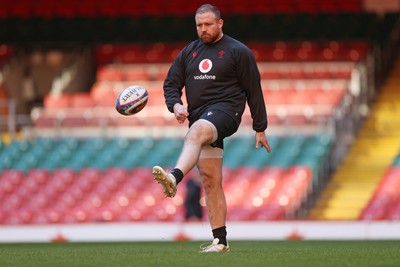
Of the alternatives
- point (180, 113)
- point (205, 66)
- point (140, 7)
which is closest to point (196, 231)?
point (205, 66)

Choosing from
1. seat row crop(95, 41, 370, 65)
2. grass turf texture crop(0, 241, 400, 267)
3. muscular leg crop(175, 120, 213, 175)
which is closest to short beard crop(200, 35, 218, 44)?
muscular leg crop(175, 120, 213, 175)

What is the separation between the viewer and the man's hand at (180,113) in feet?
29.9

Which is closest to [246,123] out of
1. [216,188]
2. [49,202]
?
[49,202]

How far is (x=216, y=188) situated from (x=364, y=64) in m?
16.6

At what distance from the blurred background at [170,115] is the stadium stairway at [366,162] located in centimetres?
4

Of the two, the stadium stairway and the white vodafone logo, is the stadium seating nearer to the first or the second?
the stadium stairway

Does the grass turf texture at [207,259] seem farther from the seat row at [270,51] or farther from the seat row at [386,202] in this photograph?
the seat row at [270,51]

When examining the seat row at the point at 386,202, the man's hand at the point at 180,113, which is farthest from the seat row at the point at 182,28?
the man's hand at the point at 180,113

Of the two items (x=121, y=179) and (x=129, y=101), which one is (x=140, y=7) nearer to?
(x=121, y=179)

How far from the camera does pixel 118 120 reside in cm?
2494

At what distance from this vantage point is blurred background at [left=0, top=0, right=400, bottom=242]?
2130 cm

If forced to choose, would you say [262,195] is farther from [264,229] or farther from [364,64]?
[364,64]

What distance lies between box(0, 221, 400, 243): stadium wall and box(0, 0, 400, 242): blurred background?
101 centimetres

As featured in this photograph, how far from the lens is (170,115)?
25.0 m
